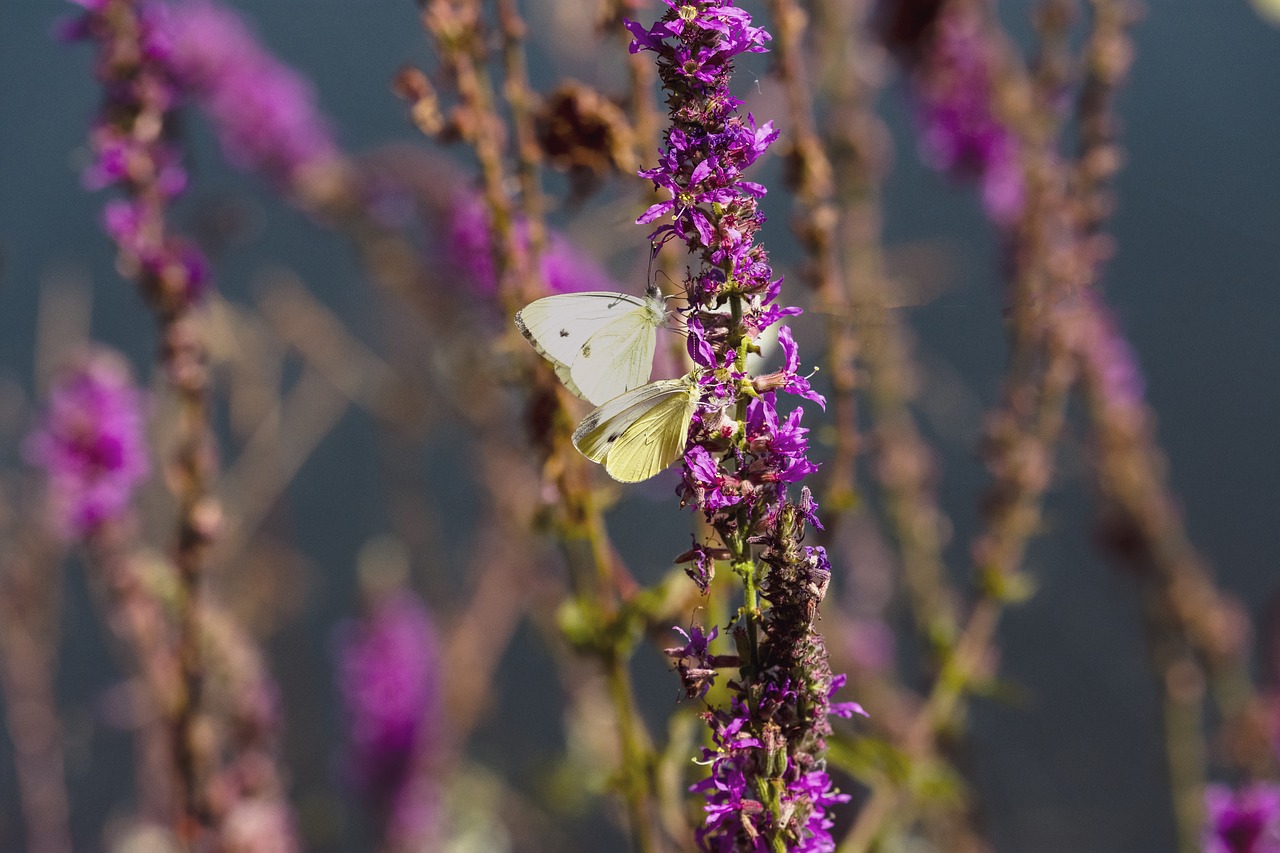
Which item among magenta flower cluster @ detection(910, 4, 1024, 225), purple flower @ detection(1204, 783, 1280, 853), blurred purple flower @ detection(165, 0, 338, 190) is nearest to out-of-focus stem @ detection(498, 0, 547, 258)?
magenta flower cluster @ detection(910, 4, 1024, 225)

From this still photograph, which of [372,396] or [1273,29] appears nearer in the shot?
[372,396]

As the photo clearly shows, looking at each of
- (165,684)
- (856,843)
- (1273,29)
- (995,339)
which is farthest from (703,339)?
(1273,29)

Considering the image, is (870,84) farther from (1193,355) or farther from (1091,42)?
(1193,355)

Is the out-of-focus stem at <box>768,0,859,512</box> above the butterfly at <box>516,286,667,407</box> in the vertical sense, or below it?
above

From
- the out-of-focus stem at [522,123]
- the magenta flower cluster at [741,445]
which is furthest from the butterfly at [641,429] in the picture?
the out-of-focus stem at [522,123]

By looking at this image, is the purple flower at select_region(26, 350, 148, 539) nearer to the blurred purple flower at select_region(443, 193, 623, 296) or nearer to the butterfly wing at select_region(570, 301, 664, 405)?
the blurred purple flower at select_region(443, 193, 623, 296)

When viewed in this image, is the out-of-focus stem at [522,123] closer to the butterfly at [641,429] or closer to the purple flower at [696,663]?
the butterfly at [641,429]

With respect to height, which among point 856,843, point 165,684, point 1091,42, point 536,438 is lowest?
point 856,843
